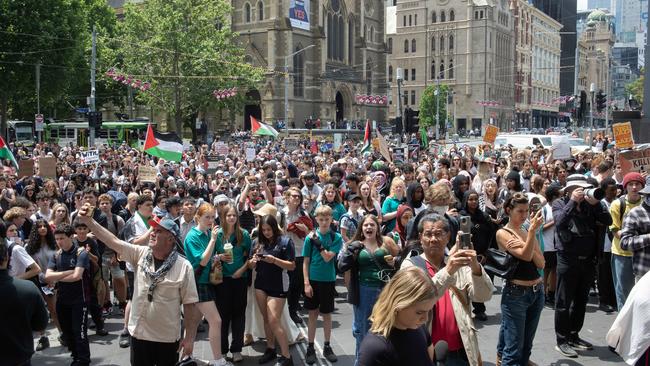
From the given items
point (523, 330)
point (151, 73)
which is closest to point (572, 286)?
point (523, 330)

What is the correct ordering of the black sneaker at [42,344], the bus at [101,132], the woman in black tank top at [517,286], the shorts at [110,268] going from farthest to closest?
the bus at [101,132] < the shorts at [110,268] < the black sneaker at [42,344] < the woman in black tank top at [517,286]

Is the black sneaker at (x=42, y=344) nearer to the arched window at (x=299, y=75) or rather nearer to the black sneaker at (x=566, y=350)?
the black sneaker at (x=566, y=350)

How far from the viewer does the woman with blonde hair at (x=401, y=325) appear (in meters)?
3.09

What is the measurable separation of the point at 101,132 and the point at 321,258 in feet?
148

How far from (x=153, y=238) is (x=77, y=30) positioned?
3640 centimetres

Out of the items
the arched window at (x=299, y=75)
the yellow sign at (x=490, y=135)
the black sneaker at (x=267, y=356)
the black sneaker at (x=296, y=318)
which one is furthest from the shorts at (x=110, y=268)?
the arched window at (x=299, y=75)

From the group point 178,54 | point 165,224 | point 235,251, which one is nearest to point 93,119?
point 178,54

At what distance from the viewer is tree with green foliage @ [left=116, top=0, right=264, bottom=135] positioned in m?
43.5

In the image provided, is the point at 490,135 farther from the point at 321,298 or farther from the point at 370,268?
the point at 370,268

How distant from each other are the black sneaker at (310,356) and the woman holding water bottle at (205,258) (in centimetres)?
92

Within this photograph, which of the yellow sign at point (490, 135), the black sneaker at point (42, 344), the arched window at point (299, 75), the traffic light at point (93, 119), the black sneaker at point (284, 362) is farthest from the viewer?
the arched window at point (299, 75)

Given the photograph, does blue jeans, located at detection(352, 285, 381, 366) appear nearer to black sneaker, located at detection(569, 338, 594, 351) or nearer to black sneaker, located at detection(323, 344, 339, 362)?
black sneaker, located at detection(323, 344, 339, 362)

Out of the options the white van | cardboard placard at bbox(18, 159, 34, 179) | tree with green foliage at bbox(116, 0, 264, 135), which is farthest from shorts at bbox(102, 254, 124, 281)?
tree with green foliage at bbox(116, 0, 264, 135)

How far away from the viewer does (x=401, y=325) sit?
318cm
